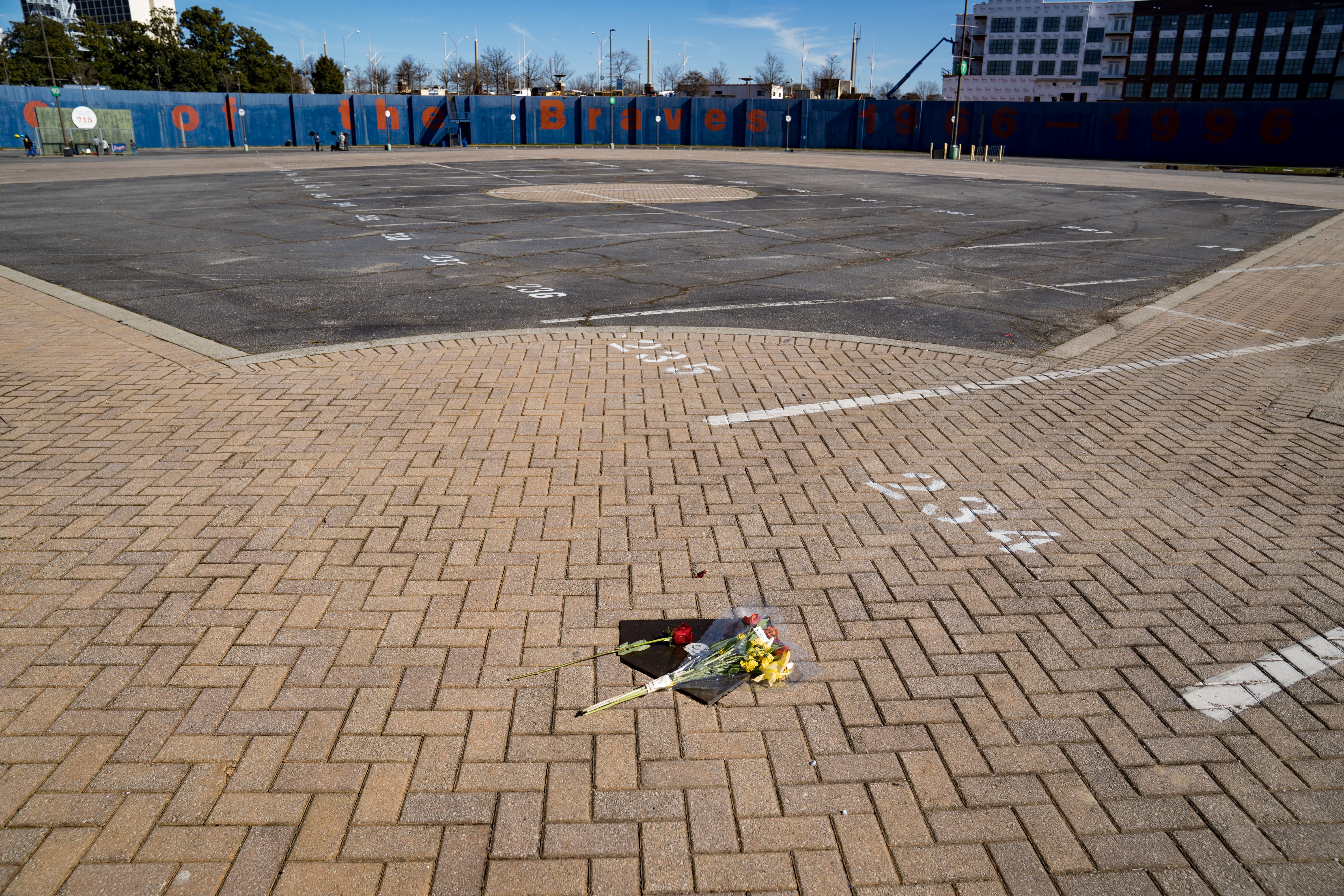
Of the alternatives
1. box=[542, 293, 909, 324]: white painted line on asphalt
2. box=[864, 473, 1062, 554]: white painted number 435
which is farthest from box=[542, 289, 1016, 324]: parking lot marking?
box=[864, 473, 1062, 554]: white painted number 435

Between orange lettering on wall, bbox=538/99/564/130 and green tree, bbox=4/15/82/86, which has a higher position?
green tree, bbox=4/15/82/86

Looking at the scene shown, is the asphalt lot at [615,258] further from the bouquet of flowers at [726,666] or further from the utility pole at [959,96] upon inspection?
the utility pole at [959,96]

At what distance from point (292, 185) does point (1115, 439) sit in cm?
2581

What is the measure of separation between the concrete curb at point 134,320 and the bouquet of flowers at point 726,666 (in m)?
6.07

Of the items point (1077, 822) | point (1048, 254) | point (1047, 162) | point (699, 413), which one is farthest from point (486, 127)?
point (1077, 822)

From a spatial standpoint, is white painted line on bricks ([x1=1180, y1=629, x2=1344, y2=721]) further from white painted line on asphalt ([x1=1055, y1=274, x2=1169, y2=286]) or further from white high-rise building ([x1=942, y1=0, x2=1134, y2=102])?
white high-rise building ([x1=942, y1=0, x2=1134, y2=102])

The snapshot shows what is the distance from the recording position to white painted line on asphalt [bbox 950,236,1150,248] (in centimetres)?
1628

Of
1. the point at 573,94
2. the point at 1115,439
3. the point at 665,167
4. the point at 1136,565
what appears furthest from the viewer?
the point at 573,94

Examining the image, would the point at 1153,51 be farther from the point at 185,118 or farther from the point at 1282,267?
the point at 1282,267

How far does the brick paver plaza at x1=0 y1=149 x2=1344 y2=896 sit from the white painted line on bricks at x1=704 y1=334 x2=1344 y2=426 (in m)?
0.11

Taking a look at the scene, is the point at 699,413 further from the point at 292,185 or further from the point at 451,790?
the point at 292,185

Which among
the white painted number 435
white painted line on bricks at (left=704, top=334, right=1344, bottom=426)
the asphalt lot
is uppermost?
the asphalt lot

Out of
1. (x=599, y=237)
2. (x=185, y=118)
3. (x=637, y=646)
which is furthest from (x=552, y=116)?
(x=637, y=646)

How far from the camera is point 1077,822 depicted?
3.07 m
